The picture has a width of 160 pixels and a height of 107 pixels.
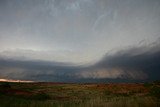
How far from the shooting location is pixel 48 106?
1645 cm

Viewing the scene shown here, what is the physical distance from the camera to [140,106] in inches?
619

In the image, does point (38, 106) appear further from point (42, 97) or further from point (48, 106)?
point (42, 97)

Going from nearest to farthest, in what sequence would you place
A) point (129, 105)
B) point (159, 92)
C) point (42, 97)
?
point (129, 105), point (159, 92), point (42, 97)

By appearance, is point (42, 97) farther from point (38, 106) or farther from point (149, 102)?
point (149, 102)

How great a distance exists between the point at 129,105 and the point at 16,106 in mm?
8142

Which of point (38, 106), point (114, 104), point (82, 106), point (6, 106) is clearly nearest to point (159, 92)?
point (114, 104)

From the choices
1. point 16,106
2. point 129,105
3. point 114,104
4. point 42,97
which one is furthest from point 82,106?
point 42,97

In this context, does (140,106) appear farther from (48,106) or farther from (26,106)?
(26,106)

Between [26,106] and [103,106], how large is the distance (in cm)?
553

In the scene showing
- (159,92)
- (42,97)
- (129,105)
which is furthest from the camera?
(42,97)

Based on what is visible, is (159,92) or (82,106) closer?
(82,106)

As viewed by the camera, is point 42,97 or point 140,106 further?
point 42,97

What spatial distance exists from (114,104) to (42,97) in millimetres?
20924

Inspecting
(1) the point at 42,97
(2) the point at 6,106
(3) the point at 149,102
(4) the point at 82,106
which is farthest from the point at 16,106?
(1) the point at 42,97
